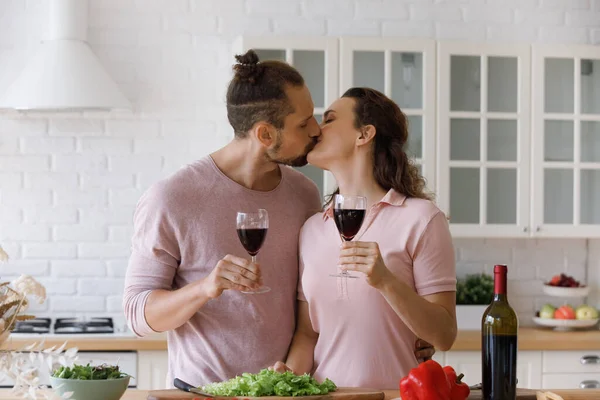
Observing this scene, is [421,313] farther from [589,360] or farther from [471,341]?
[589,360]

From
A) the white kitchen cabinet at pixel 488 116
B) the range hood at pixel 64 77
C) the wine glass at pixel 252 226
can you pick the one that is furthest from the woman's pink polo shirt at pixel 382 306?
the range hood at pixel 64 77

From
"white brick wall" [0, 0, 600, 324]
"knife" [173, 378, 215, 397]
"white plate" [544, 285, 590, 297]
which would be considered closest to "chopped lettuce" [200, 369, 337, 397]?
"knife" [173, 378, 215, 397]

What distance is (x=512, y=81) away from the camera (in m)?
4.61

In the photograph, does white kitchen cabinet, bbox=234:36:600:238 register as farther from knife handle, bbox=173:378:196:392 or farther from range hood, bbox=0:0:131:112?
knife handle, bbox=173:378:196:392

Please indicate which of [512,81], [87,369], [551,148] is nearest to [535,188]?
[551,148]

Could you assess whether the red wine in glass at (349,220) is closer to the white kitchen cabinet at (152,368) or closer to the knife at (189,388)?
the knife at (189,388)

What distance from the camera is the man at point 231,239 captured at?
2.65 meters

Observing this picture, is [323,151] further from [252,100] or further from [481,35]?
[481,35]

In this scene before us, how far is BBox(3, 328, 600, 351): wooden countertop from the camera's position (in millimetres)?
4090

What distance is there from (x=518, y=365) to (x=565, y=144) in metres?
1.15

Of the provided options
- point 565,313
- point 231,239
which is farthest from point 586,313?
point 231,239

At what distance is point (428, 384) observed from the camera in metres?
2.07

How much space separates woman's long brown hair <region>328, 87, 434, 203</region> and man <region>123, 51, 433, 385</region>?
0.60 ft

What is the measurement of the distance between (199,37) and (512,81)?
1.63m
